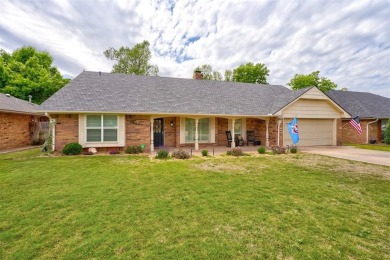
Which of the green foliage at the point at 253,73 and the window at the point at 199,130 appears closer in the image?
the window at the point at 199,130

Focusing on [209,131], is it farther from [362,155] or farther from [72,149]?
[362,155]

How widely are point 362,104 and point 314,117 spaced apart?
1011cm

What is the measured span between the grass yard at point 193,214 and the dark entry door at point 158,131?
6.55 meters

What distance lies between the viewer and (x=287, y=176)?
6719 millimetres

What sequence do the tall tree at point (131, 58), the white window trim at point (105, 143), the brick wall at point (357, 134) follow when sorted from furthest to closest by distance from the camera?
the tall tree at point (131, 58) → the brick wall at point (357, 134) → the white window trim at point (105, 143)

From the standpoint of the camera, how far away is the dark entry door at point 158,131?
13.7m

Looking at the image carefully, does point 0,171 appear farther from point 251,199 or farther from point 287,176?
point 287,176

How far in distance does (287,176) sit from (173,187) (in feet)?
13.0

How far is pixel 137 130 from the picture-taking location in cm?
1197

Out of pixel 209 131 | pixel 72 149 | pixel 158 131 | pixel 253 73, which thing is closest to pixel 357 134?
pixel 209 131

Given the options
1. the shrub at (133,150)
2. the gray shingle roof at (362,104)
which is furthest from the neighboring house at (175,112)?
the gray shingle roof at (362,104)

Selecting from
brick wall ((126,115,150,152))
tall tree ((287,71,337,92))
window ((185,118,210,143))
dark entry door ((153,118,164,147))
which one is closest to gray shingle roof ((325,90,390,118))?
window ((185,118,210,143))

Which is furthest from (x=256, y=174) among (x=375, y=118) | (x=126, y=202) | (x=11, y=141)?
(x=375, y=118)

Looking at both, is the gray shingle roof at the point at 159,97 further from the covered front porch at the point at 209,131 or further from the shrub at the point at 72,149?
the shrub at the point at 72,149
